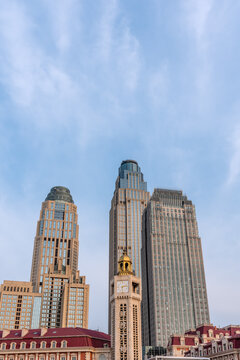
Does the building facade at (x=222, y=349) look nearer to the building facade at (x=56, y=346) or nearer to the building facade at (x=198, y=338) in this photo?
the building facade at (x=198, y=338)

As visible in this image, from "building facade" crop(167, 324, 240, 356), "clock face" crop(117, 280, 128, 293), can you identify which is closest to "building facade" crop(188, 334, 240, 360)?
"building facade" crop(167, 324, 240, 356)

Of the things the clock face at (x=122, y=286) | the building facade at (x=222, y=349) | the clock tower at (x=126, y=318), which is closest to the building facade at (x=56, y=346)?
the clock tower at (x=126, y=318)

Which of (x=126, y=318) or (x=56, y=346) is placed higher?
(x=126, y=318)

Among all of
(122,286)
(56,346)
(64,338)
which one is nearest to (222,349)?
(122,286)

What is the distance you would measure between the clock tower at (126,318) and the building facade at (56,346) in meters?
7.48

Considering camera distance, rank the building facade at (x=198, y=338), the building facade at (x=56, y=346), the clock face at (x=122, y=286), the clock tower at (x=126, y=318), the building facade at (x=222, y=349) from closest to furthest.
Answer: the clock tower at (x=126, y=318)
the building facade at (x=222, y=349)
the building facade at (x=56, y=346)
the clock face at (x=122, y=286)
the building facade at (x=198, y=338)

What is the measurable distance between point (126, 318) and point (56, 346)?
22.6m

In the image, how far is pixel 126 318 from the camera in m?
110

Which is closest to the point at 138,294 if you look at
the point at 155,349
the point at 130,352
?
the point at 130,352

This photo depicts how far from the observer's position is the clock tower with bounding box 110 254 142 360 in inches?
4200

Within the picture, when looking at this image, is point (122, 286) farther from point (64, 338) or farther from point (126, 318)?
point (64, 338)

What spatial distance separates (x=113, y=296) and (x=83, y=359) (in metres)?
18.9

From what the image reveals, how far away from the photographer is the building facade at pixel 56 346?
112 metres

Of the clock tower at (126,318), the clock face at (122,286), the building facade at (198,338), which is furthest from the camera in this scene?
the building facade at (198,338)
